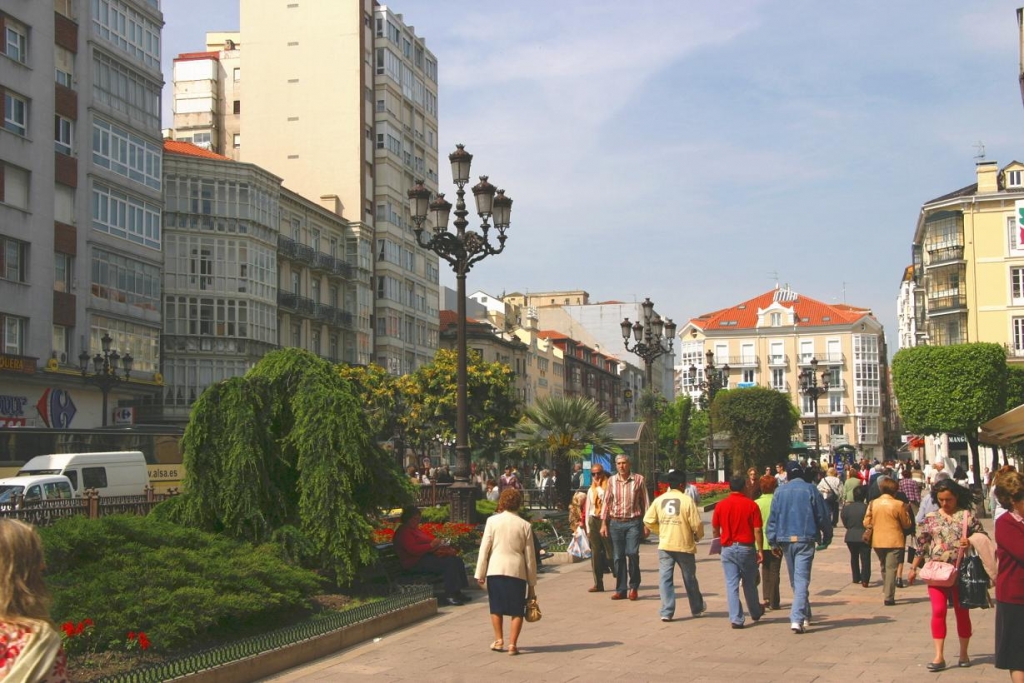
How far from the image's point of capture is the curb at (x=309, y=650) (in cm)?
959

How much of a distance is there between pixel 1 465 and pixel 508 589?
2473cm

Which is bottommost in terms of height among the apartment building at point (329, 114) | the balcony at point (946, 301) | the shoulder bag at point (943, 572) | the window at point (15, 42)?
the shoulder bag at point (943, 572)

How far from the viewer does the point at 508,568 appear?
10.8m

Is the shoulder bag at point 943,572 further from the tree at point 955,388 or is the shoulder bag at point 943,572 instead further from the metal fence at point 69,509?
the tree at point 955,388

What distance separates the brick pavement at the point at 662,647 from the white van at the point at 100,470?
1891cm

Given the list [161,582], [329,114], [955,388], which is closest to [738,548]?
[161,582]

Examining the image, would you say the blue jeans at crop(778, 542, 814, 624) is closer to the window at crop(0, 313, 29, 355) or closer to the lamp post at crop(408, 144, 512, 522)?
the lamp post at crop(408, 144, 512, 522)

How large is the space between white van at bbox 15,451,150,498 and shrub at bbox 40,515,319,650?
61.1ft

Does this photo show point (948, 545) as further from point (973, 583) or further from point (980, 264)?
point (980, 264)

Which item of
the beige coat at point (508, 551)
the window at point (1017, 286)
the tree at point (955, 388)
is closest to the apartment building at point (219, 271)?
the tree at point (955, 388)

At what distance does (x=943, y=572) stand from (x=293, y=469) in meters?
7.66

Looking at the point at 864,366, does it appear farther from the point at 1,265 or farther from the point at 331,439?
the point at 331,439

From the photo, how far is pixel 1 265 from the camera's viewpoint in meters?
37.5

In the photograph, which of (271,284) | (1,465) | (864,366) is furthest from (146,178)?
(864,366)
